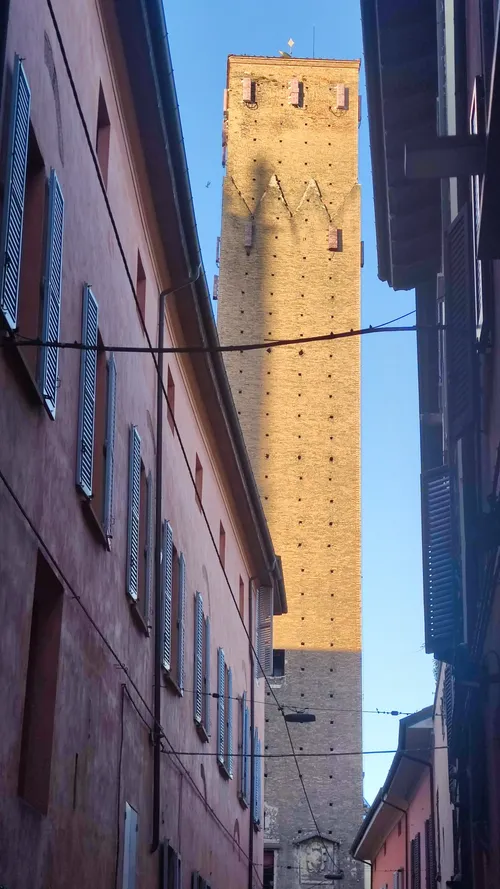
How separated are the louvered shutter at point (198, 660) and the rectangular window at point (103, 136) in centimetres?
579

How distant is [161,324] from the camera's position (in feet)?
41.9

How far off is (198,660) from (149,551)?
10.5ft

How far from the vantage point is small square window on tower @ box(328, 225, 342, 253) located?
41.6 meters

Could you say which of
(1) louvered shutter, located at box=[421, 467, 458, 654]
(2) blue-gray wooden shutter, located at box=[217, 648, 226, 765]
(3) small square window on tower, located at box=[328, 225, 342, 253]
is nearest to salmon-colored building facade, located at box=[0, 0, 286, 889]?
(2) blue-gray wooden shutter, located at box=[217, 648, 226, 765]

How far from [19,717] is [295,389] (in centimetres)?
3329

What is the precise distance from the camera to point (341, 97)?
43344mm

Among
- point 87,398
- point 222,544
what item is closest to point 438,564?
point 87,398

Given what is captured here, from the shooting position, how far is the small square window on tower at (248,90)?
43.9 metres

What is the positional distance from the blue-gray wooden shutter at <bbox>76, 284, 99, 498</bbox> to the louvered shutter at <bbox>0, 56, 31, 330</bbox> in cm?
162

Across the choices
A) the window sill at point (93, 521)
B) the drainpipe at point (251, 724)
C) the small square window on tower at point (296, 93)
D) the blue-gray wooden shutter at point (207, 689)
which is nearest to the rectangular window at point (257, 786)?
the drainpipe at point (251, 724)

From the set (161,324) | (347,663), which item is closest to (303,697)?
(347,663)

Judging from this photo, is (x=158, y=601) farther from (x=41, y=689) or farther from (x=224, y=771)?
(x=224, y=771)

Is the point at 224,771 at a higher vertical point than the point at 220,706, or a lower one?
lower

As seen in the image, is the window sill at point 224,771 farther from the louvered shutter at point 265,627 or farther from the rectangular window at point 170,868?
the louvered shutter at point 265,627
